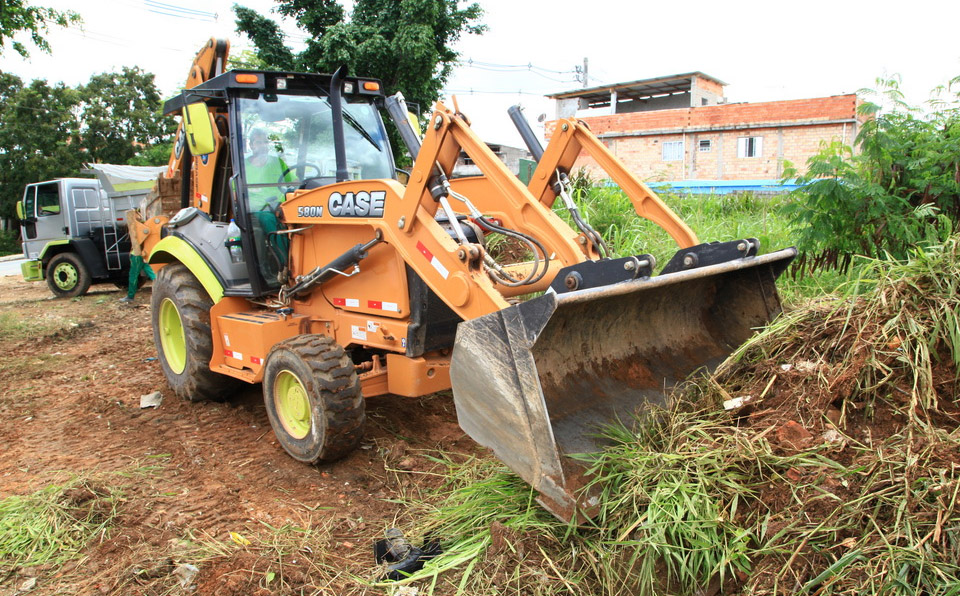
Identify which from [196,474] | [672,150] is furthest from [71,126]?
[196,474]

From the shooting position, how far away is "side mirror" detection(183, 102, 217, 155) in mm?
4508

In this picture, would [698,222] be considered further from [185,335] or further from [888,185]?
[185,335]

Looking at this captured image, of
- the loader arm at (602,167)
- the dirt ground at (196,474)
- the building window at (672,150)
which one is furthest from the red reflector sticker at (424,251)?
the building window at (672,150)

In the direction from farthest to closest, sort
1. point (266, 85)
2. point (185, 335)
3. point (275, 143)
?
point (185, 335) < point (275, 143) < point (266, 85)

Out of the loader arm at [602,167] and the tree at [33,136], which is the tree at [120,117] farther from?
the loader arm at [602,167]

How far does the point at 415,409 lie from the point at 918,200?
4.05 metres

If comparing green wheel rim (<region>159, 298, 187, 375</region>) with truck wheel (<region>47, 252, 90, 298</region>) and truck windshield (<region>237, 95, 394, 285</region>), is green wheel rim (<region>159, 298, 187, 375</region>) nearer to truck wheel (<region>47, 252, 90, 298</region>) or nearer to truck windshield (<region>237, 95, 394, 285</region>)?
truck windshield (<region>237, 95, 394, 285</region>)

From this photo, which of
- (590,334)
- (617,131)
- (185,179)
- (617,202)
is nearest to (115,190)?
(185,179)

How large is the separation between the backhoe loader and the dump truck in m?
7.82

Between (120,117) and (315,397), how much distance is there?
32.7m

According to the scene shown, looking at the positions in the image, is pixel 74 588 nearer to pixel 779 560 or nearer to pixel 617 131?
pixel 779 560

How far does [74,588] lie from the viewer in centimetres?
312

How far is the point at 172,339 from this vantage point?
Answer: 5840 mm

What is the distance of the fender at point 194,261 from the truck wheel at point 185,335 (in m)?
0.14
